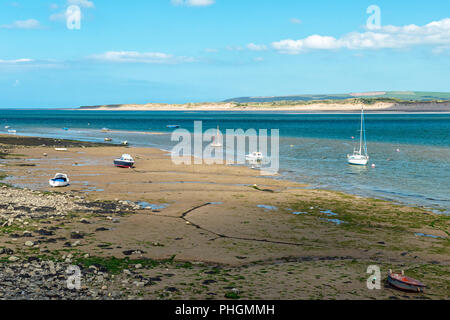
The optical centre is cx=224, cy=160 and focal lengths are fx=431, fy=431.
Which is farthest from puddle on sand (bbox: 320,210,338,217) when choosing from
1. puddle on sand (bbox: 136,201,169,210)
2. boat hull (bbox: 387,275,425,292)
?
boat hull (bbox: 387,275,425,292)

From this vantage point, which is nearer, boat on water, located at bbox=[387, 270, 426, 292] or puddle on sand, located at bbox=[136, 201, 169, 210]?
boat on water, located at bbox=[387, 270, 426, 292]

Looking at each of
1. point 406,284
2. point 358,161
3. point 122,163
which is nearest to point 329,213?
point 406,284

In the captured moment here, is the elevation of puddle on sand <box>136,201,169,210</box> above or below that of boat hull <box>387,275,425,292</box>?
above

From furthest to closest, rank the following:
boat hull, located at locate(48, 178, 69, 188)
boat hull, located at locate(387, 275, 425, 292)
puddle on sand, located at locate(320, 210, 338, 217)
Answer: boat hull, located at locate(48, 178, 69, 188), puddle on sand, located at locate(320, 210, 338, 217), boat hull, located at locate(387, 275, 425, 292)

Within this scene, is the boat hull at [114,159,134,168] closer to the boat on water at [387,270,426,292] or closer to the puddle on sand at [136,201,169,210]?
the puddle on sand at [136,201,169,210]

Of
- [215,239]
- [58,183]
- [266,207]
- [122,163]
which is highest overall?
[122,163]

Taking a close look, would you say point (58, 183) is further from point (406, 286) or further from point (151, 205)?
point (406, 286)

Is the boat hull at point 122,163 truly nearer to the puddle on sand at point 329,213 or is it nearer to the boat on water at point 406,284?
the puddle on sand at point 329,213

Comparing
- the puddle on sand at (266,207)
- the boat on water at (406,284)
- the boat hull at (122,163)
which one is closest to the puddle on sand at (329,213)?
the puddle on sand at (266,207)
